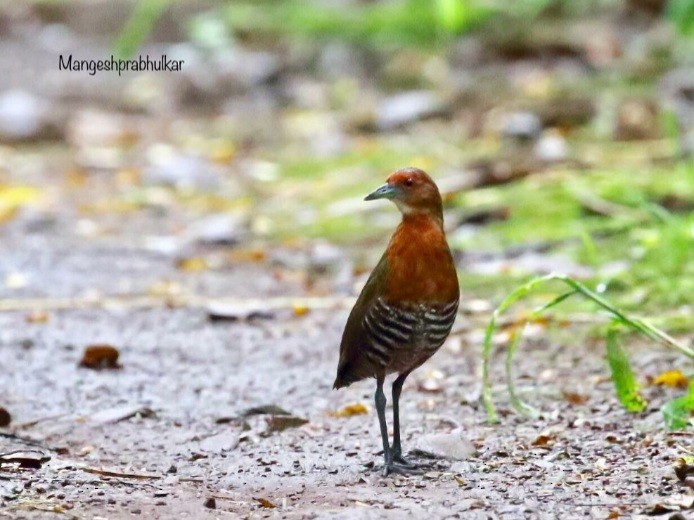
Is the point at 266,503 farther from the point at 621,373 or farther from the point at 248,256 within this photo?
the point at 248,256

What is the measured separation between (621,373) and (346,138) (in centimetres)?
623

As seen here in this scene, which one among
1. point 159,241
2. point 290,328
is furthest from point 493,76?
point 290,328

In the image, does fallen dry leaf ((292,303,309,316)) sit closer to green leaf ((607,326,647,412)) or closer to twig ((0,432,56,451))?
twig ((0,432,56,451))

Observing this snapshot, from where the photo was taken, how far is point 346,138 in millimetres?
9898

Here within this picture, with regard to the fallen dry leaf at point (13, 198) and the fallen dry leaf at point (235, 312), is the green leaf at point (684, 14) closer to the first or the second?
the fallen dry leaf at point (235, 312)

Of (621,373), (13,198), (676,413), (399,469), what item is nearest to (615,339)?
(621,373)

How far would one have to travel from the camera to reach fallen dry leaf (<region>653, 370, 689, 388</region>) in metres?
4.32

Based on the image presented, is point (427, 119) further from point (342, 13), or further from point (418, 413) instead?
point (418, 413)

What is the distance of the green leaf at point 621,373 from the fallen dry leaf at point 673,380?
44cm

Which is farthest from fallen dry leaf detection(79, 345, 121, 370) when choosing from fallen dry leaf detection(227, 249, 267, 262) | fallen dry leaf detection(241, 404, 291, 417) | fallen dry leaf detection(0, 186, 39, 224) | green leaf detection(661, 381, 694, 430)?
fallen dry leaf detection(0, 186, 39, 224)

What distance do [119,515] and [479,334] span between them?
8.11ft

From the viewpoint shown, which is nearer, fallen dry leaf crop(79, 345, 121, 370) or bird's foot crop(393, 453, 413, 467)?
bird's foot crop(393, 453, 413, 467)

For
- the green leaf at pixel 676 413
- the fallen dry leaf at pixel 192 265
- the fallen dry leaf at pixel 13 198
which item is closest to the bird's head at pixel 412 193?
the green leaf at pixel 676 413

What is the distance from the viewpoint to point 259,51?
12688 mm
